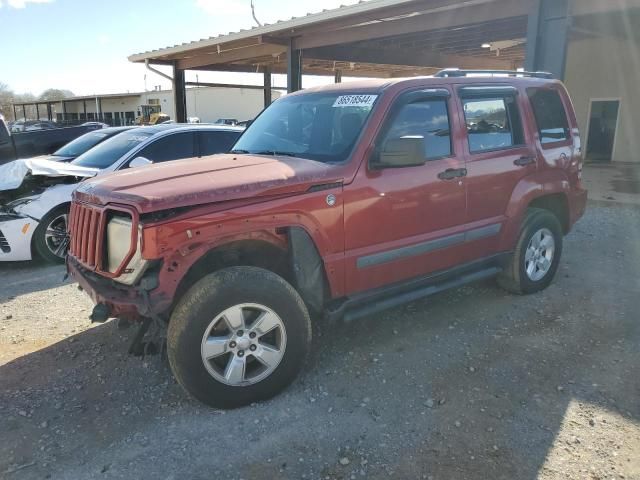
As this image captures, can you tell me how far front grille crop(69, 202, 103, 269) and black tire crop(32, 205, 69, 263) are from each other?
2748 millimetres

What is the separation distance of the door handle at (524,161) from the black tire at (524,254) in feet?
1.67

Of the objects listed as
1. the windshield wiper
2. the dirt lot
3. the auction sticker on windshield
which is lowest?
the dirt lot

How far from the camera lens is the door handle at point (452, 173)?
4.02 meters

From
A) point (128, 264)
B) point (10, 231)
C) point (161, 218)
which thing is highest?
point (161, 218)

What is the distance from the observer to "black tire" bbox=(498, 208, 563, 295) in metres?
4.88

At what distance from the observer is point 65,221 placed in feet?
20.8

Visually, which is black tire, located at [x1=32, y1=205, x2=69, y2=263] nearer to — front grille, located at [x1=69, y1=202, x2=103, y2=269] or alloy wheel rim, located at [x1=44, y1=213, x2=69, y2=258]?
alloy wheel rim, located at [x1=44, y1=213, x2=69, y2=258]

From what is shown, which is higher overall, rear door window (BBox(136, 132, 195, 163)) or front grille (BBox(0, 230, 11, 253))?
rear door window (BBox(136, 132, 195, 163))

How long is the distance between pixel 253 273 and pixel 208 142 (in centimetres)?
461

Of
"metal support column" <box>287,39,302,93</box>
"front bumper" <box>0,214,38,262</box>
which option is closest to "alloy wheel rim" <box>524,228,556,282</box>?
"front bumper" <box>0,214,38,262</box>

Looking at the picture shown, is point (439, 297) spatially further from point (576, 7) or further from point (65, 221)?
point (576, 7)

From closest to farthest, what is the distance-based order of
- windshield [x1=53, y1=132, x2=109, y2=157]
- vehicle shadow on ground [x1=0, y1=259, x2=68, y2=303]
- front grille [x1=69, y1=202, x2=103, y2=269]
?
front grille [x1=69, y1=202, x2=103, y2=269], vehicle shadow on ground [x1=0, y1=259, x2=68, y2=303], windshield [x1=53, y1=132, x2=109, y2=157]

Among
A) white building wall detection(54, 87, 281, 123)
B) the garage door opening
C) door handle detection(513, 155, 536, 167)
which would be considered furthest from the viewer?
white building wall detection(54, 87, 281, 123)

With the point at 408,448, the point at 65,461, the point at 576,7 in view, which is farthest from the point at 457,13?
the point at 65,461
